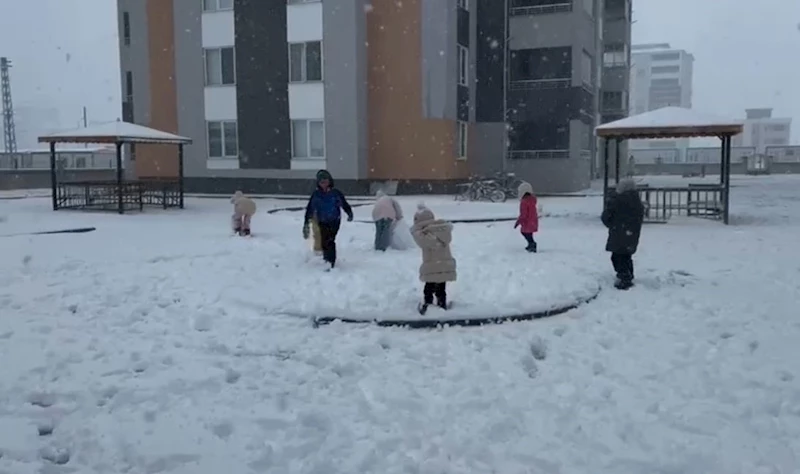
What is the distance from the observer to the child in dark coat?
10.2 metres

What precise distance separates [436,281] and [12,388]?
14.7 feet

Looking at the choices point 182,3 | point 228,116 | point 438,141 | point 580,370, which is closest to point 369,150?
point 438,141

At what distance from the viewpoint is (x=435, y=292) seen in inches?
342

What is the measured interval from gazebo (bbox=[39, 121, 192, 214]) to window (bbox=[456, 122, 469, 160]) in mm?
12023

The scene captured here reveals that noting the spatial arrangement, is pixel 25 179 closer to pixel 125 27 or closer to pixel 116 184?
pixel 125 27

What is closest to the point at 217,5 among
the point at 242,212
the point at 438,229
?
the point at 242,212

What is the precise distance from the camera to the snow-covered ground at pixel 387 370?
4883 millimetres

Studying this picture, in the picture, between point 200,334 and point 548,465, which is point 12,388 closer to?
point 200,334

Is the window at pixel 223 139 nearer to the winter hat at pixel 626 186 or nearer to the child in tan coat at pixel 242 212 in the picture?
→ the child in tan coat at pixel 242 212

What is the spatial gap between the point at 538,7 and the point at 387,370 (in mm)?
30040

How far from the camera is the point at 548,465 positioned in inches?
185

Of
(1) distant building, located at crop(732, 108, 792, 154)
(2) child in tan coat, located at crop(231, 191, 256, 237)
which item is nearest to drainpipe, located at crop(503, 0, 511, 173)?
(2) child in tan coat, located at crop(231, 191, 256, 237)

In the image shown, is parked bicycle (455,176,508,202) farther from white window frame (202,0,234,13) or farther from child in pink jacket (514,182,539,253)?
white window frame (202,0,234,13)

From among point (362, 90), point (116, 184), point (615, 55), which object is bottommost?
point (116, 184)
